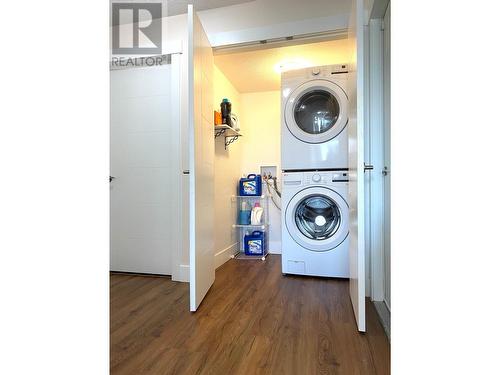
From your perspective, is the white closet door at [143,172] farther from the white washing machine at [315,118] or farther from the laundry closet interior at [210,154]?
the white washing machine at [315,118]

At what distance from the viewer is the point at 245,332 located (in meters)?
1.40

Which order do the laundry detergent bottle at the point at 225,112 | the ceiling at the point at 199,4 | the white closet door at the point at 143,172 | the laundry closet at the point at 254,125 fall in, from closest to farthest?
the ceiling at the point at 199,4, the white closet door at the point at 143,172, the laundry closet at the point at 254,125, the laundry detergent bottle at the point at 225,112

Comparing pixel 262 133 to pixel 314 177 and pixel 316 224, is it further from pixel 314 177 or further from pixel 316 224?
pixel 316 224

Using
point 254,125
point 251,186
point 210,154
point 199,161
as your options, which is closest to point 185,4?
point 210,154

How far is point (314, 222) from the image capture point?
2424 millimetres

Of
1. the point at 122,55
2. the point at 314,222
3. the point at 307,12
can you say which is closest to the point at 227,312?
the point at 314,222

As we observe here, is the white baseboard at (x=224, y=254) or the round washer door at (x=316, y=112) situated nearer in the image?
the round washer door at (x=316, y=112)

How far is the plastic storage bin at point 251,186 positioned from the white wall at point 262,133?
281 mm

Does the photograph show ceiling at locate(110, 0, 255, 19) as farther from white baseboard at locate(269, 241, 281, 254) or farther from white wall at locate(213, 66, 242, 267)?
white baseboard at locate(269, 241, 281, 254)

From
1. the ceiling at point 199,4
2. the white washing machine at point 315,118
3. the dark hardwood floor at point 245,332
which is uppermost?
the ceiling at point 199,4

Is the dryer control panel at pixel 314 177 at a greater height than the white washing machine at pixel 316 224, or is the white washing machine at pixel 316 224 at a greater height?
the dryer control panel at pixel 314 177

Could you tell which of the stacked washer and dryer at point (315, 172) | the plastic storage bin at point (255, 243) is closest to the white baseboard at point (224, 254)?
the plastic storage bin at point (255, 243)

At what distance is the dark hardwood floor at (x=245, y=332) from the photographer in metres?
1.13
